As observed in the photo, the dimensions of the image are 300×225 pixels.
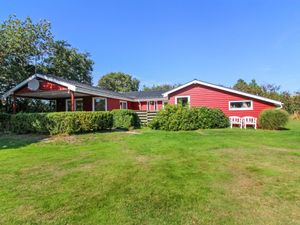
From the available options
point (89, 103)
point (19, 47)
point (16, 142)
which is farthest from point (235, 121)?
point (19, 47)

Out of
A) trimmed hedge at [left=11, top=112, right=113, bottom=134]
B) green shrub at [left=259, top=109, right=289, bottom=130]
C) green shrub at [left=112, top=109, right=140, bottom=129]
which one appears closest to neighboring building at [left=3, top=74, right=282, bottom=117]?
green shrub at [left=259, top=109, right=289, bottom=130]

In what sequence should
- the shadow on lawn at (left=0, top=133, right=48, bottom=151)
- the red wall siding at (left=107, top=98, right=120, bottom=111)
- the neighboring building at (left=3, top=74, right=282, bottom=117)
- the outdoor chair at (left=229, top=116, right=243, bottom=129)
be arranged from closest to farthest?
1. the shadow on lawn at (left=0, top=133, right=48, bottom=151)
2. the outdoor chair at (left=229, top=116, right=243, bottom=129)
3. the neighboring building at (left=3, top=74, right=282, bottom=117)
4. the red wall siding at (left=107, top=98, right=120, bottom=111)

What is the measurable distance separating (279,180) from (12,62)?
25765mm

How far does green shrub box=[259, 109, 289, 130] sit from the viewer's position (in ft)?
46.9

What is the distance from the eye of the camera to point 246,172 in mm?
5168

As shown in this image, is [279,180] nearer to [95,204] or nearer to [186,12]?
[95,204]

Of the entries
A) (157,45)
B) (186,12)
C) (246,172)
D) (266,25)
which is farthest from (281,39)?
(246,172)

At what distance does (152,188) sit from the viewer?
4.21m

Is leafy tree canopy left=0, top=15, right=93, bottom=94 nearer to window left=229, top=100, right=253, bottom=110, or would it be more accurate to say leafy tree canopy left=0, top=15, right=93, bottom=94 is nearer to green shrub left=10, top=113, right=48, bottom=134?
green shrub left=10, top=113, right=48, bottom=134

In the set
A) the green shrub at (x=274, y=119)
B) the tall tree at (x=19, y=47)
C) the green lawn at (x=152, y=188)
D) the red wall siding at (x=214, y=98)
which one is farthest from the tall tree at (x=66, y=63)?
the green lawn at (x=152, y=188)

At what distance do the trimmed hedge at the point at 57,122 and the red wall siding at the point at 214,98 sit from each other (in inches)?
328

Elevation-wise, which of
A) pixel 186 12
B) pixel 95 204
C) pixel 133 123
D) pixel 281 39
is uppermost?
pixel 186 12

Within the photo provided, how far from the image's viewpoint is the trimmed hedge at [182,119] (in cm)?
1435

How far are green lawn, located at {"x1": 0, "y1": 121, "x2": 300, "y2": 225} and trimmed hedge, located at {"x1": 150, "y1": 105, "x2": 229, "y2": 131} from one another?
7.07 meters
